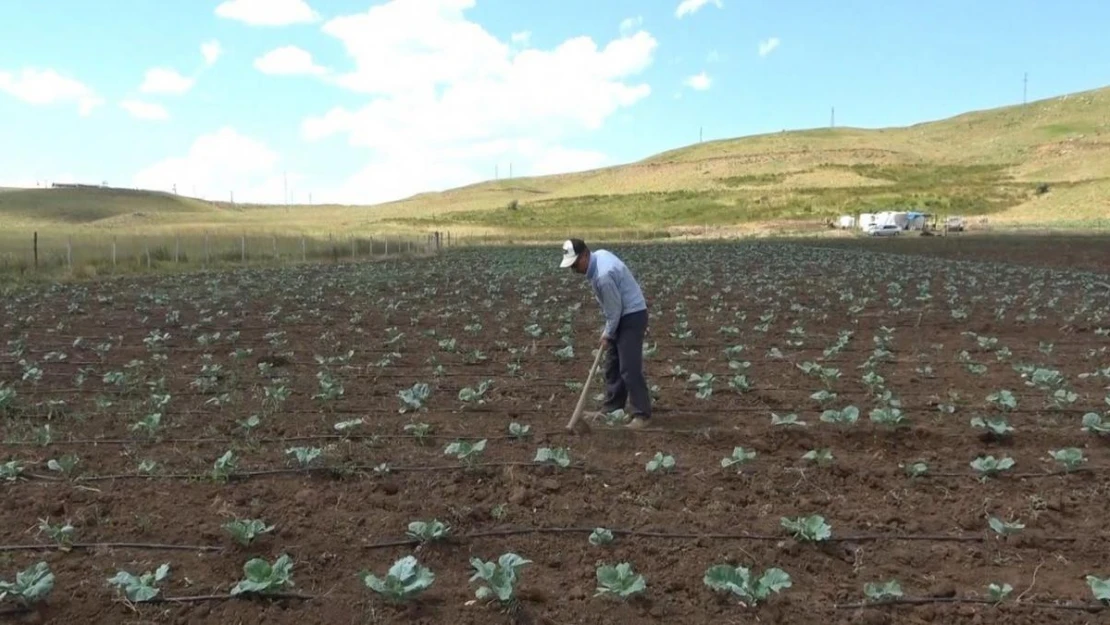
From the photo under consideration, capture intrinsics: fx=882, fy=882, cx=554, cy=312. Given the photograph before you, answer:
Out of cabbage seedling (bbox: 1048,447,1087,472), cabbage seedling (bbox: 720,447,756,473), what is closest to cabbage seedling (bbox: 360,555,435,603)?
cabbage seedling (bbox: 720,447,756,473)

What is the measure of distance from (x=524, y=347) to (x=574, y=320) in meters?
3.32

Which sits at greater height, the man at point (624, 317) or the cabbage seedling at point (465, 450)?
the man at point (624, 317)

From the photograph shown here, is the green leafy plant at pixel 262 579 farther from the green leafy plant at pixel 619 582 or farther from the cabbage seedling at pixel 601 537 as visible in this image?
the cabbage seedling at pixel 601 537

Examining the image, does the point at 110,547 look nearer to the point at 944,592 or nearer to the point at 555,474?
the point at 555,474

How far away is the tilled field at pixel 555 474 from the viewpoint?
4766 mm

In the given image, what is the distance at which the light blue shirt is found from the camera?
8.13 meters

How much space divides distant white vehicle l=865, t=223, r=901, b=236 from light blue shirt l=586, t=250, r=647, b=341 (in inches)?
2135

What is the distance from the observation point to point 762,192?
316ft

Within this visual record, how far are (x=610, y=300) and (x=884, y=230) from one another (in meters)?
55.4

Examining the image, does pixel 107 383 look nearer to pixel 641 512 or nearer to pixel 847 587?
pixel 641 512

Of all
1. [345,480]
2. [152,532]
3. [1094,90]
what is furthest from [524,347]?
[1094,90]

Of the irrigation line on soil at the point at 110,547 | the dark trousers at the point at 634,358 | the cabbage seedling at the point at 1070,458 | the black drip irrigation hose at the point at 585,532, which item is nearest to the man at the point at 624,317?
the dark trousers at the point at 634,358

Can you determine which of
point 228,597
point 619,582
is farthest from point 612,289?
point 228,597

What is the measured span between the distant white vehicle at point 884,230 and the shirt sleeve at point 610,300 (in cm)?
5439
